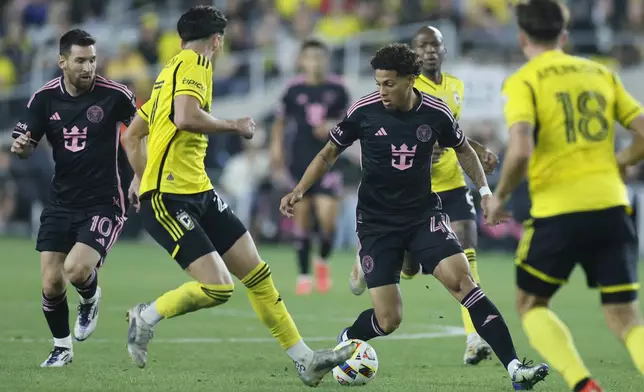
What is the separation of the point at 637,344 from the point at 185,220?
9.89 feet

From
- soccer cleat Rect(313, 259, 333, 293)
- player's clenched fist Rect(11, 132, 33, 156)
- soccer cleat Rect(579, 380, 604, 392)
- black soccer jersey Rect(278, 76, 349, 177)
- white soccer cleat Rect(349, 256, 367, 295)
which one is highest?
player's clenched fist Rect(11, 132, 33, 156)

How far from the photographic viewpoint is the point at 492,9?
2308 centimetres

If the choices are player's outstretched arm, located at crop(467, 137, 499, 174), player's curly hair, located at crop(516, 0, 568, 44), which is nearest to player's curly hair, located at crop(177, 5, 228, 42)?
player's outstretched arm, located at crop(467, 137, 499, 174)

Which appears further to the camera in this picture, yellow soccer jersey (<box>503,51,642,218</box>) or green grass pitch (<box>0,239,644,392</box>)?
green grass pitch (<box>0,239,644,392</box>)

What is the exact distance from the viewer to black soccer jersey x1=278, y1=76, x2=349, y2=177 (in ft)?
50.4

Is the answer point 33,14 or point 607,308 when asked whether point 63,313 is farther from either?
point 33,14

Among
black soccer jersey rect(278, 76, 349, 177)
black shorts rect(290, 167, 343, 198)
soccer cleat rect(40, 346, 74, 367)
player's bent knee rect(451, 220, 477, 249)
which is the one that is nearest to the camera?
soccer cleat rect(40, 346, 74, 367)

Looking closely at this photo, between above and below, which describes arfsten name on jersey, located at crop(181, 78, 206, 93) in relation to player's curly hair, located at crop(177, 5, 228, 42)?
below

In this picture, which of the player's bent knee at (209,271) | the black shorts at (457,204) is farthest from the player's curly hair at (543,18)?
the black shorts at (457,204)

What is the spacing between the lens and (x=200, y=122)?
25.4ft

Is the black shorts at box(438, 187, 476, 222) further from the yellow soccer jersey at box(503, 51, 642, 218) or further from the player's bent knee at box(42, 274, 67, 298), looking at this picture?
the yellow soccer jersey at box(503, 51, 642, 218)

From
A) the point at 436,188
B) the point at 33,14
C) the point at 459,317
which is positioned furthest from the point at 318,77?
the point at 33,14

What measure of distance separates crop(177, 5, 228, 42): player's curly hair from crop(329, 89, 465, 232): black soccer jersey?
1.03 meters

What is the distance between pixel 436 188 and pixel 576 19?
13669 mm
